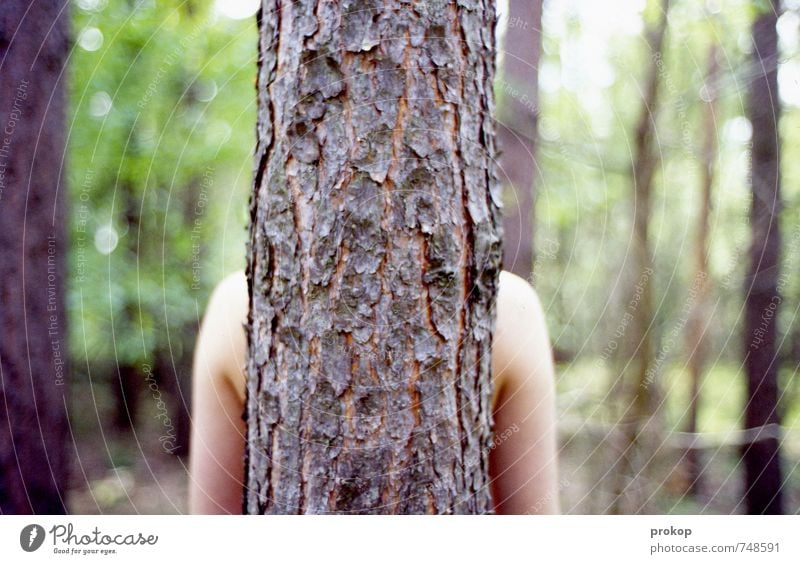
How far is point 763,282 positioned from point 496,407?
633mm

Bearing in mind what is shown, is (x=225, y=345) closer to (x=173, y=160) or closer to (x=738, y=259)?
(x=173, y=160)

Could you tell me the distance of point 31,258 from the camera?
660 mm

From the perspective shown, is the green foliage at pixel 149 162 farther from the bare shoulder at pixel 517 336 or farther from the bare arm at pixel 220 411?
the bare shoulder at pixel 517 336

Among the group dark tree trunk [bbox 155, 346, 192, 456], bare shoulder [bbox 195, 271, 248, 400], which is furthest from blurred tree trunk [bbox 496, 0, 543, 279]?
dark tree trunk [bbox 155, 346, 192, 456]

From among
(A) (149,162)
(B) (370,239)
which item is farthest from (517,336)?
(A) (149,162)

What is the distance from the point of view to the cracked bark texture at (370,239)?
1.36 ft

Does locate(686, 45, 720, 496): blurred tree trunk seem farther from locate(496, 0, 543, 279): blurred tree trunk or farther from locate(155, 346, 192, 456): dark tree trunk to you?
locate(155, 346, 192, 456): dark tree trunk

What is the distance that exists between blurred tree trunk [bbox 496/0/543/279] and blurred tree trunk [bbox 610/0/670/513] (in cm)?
16

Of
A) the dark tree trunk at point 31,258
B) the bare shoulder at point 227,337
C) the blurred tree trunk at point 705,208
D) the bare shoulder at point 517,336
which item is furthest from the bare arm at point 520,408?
the dark tree trunk at point 31,258

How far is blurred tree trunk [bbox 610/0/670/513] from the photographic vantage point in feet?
2.66

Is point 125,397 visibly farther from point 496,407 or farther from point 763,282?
point 763,282

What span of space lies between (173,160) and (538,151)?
1.93 ft
